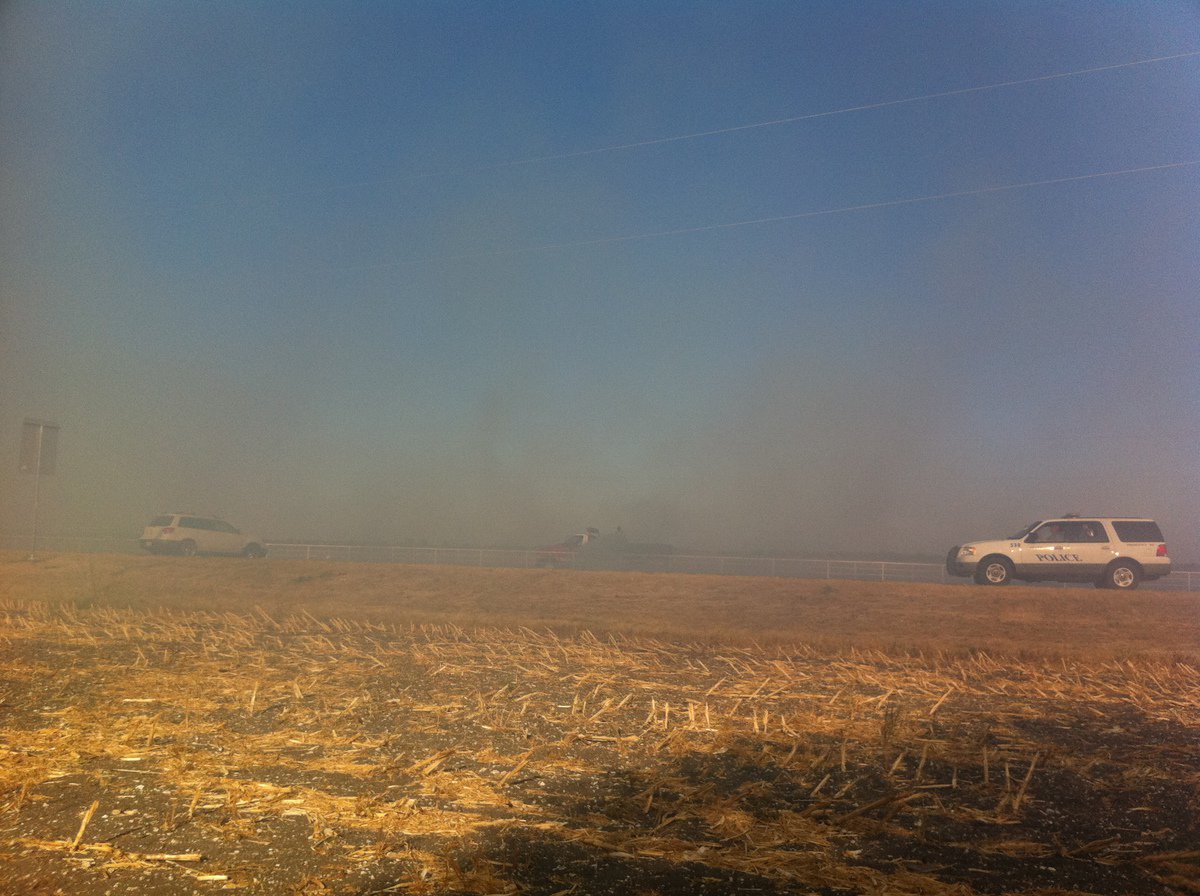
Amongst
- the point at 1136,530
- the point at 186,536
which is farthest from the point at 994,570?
the point at 186,536

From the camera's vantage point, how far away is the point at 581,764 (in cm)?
580

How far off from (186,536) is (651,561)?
18768 millimetres

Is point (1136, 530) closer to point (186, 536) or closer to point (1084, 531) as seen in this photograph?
point (1084, 531)

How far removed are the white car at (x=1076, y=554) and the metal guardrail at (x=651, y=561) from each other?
27.5 ft

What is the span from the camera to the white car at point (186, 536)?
3372 cm

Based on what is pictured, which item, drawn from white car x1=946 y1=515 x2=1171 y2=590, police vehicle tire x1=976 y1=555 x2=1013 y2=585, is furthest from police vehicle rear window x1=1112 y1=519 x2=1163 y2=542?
police vehicle tire x1=976 y1=555 x2=1013 y2=585

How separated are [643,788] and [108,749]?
12.1 feet

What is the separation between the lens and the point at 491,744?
626 centimetres

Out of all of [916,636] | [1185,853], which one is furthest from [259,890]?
[916,636]

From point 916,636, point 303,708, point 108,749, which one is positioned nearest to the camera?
point 108,749

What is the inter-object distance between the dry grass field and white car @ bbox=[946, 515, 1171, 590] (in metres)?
10.1

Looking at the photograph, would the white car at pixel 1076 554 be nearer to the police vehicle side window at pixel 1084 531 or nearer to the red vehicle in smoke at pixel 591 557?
the police vehicle side window at pixel 1084 531

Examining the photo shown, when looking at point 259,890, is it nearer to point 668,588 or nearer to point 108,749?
point 108,749

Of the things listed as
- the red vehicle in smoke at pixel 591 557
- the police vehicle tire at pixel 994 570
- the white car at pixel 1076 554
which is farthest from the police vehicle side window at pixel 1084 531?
the red vehicle in smoke at pixel 591 557
